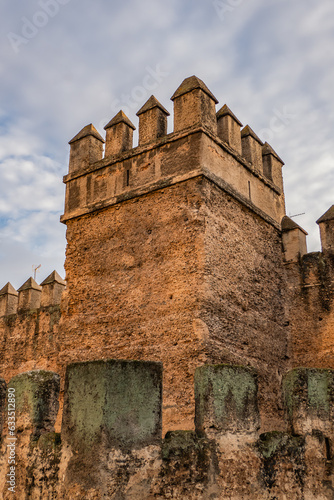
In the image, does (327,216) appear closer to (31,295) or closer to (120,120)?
(120,120)

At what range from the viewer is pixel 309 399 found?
424 cm

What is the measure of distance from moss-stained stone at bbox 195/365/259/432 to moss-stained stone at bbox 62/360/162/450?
0.31m

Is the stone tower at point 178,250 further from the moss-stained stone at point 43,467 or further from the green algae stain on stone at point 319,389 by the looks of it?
the moss-stained stone at point 43,467

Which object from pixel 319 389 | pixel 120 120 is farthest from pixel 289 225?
pixel 319 389

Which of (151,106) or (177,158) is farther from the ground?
(151,106)

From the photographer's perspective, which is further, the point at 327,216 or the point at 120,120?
the point at 327,216

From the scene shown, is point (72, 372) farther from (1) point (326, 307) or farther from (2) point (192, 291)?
(1) point (326, 307)

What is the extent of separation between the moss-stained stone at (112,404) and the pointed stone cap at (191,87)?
5520 millimetres

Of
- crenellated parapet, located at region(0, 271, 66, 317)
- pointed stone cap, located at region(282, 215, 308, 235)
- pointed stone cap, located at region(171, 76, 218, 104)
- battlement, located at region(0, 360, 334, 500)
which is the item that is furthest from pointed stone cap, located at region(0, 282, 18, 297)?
battlement, located at region(0, 360, 334, 500)

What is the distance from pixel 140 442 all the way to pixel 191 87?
19.6 ft

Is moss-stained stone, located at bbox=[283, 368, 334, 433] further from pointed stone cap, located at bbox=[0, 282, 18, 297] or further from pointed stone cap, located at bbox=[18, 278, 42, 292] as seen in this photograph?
pointed stone cap, located at bbox=[0, 282, 18, 297]

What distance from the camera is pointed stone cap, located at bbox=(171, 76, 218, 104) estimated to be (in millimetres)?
7918

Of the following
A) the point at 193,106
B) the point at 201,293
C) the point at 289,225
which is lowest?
the point at 201,293

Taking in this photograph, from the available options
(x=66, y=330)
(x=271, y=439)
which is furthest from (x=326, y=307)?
(x=271, y=439)
